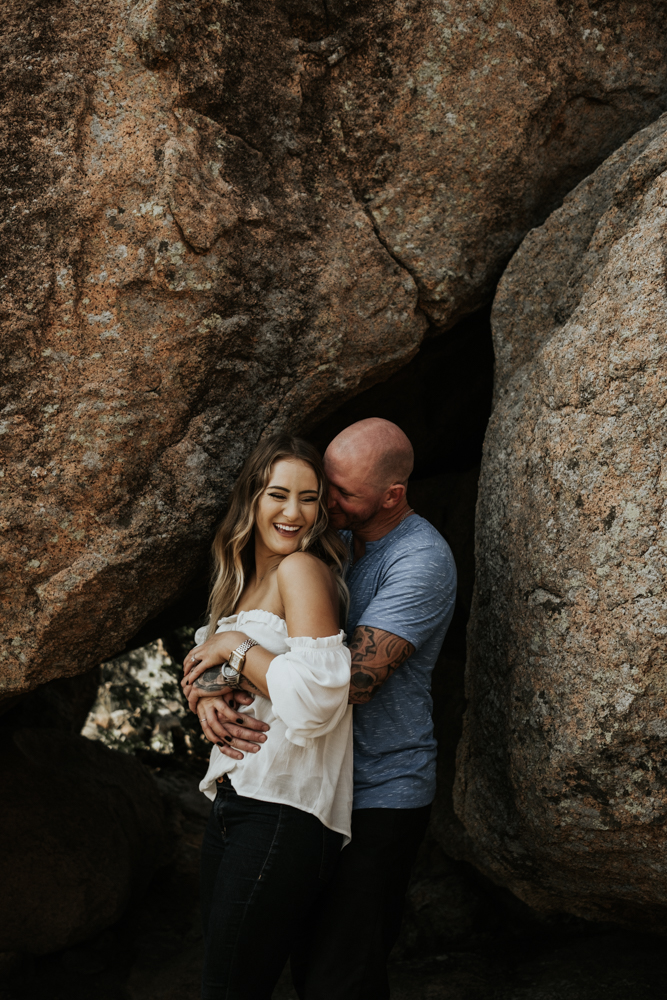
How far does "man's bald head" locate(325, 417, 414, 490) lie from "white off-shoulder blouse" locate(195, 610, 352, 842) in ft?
1.74

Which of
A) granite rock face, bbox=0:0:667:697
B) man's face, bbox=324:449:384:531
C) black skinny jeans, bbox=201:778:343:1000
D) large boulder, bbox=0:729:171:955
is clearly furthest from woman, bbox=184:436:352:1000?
large boulder, bbox=0:729:171:955

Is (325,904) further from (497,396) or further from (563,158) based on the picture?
(563,158)

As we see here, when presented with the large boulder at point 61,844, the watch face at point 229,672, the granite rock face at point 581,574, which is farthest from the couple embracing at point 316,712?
the large boulder at point 61,844

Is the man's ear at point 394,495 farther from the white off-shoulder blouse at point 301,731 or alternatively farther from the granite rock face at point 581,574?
the white off-shoulder blouse at point 301,731

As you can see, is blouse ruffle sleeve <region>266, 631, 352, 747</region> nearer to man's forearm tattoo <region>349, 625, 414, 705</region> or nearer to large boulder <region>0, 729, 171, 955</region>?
man's forearm tattoo <region>349, 625, 414, 705</region>

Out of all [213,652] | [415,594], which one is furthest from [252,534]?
[415,594]

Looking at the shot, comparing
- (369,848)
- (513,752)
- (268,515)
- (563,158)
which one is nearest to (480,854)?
(513,752)

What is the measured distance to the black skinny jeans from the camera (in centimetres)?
202

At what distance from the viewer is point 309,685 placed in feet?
6.41

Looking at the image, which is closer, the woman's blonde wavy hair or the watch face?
the watch face

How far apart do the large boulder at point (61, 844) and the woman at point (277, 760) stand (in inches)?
63.3

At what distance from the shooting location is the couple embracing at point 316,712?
2029 millimetres

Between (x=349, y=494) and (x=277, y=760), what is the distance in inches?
31.8

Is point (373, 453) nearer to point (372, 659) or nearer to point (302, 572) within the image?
point (302, 572)
